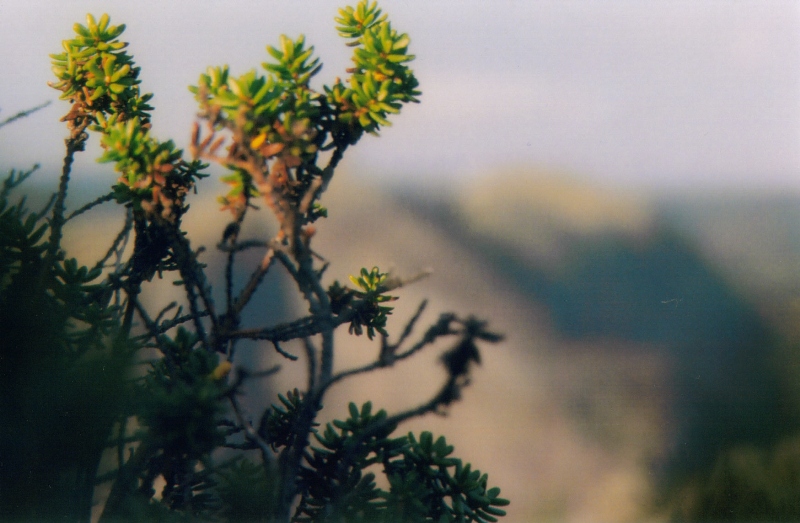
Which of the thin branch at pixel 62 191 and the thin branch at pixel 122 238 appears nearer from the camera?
the thin branch at pixel 62 191

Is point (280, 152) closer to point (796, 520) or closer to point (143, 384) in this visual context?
point (143, 384)

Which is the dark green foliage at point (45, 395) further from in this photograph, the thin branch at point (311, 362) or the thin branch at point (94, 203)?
the thin branch at point (311, 362)

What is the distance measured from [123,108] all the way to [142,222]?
214 millimetres

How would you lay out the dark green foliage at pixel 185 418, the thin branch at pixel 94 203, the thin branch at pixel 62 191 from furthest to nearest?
the thin branch at pixel 94 203 → the thin branch at pixel 62 191 → the dark green foliage at pixel 185 418

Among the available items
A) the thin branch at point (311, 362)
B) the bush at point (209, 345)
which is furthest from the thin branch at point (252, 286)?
the thin branch at point (311, 362)

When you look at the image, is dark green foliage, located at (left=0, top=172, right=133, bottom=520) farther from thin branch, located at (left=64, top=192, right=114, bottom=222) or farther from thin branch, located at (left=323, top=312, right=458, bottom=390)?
thin branch, located at (left=323, top=312, right=458, bottom=390)

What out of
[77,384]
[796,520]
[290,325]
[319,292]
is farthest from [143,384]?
[796,520]

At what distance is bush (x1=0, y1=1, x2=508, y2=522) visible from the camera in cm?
78

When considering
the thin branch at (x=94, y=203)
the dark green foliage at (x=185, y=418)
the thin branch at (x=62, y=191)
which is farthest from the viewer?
the thin branch at (x=94, y=203)

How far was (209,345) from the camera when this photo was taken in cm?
94

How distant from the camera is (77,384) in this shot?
821 millimetres

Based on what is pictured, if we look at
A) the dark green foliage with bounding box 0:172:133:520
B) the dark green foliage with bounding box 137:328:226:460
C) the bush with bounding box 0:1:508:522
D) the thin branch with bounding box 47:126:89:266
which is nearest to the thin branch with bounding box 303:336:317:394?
the bush with bounding box 0:1:508:522

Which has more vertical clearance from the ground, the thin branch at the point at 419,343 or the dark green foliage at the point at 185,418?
the thin branch at the point at 419,343

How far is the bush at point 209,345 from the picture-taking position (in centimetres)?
78
